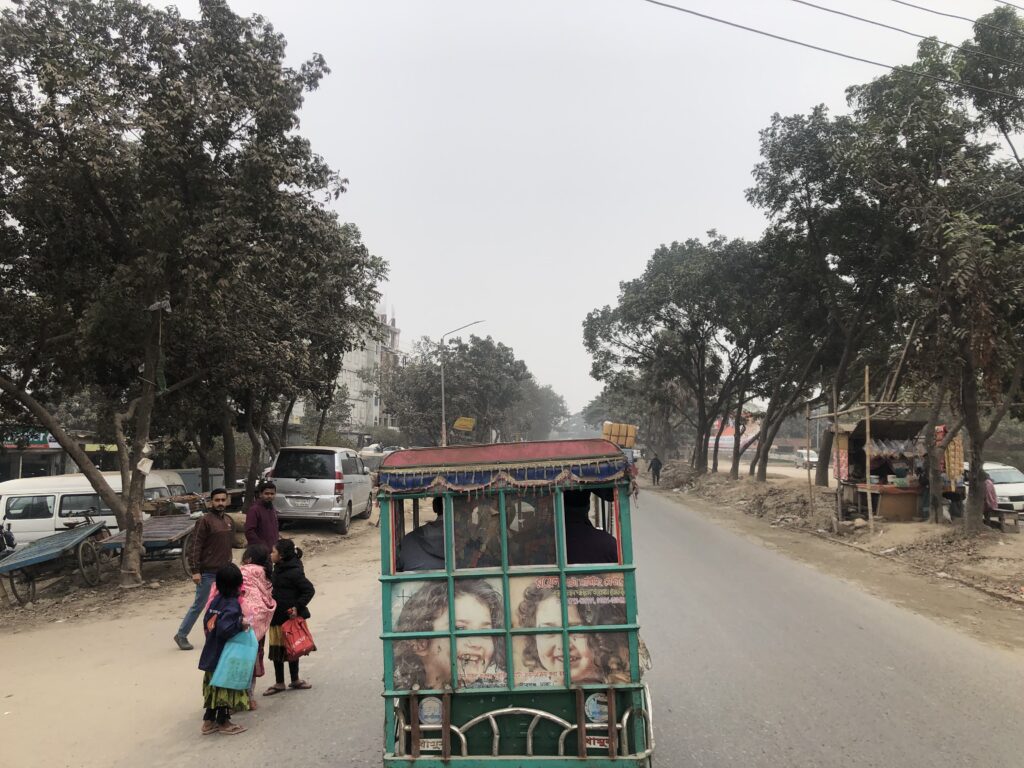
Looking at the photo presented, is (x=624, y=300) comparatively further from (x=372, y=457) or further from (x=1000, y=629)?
(x=1000, y=629)

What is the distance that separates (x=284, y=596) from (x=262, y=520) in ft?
6.91

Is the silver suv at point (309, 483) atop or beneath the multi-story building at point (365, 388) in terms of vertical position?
beneath

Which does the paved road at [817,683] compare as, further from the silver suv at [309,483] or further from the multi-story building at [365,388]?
the multi-story building at [365,388]

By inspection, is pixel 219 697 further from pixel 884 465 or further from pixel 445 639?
pixel 884 465

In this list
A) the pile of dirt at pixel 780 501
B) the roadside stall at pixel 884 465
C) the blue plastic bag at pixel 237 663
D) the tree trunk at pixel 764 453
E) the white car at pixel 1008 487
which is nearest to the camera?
the blue plastic bag at pixel 237 663

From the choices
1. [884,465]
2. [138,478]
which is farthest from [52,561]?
[884,465]

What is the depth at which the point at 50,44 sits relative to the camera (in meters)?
8.35

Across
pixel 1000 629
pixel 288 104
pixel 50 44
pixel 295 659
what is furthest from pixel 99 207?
pixel 1000 629

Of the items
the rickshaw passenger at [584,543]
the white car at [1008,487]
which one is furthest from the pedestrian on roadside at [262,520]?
the white car at [1008,487]

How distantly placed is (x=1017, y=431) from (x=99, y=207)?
49121 mm

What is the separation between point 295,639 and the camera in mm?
5395

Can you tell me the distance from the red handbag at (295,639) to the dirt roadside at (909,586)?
6496 mm

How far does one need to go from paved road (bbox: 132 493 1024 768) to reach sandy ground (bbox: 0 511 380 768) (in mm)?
442

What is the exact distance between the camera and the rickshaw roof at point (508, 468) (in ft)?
12.2
